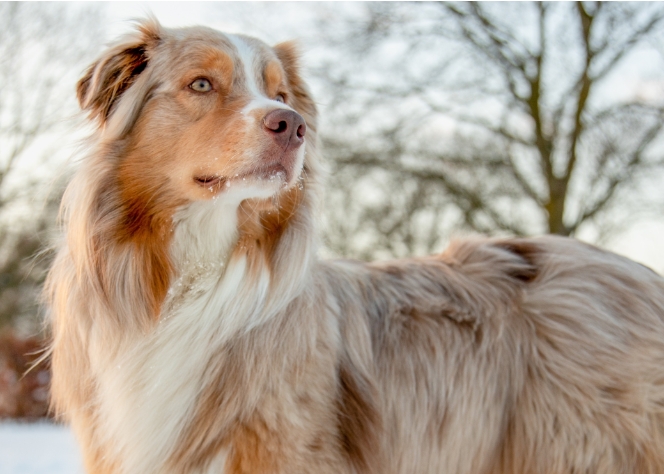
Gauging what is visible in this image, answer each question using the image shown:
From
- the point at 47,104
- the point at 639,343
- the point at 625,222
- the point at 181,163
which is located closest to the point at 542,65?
the point at 625,222

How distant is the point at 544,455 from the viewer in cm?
411

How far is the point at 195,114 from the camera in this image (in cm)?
389

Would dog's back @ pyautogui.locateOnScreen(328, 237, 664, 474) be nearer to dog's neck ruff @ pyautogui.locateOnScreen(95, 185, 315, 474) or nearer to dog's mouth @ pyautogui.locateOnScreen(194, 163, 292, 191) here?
dog's neck ruff @ pyautogui.locateOnScreen(95, 185, 315, 474)

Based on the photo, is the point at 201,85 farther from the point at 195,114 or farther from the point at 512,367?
the point at 512,367

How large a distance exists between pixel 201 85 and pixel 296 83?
88 centimetres

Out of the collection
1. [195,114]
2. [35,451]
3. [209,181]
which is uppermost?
[195,114]

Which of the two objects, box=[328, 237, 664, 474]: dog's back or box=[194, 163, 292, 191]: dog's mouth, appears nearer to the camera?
box=[194, 163, 292, 191]: dog's mouth

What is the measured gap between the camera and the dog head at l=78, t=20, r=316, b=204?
3676 millimetres

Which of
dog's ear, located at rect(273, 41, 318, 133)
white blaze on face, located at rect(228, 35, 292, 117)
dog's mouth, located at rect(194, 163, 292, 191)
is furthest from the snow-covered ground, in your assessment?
white blaze on face, located at rect(228, 35, 292, 117)

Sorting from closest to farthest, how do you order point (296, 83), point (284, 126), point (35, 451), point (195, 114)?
1. point (284, 126)
2. point (195, 114)
3. point (296, 83)
4. point (35, 451)

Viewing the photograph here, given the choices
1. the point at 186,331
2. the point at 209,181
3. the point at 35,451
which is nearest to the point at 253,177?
the point at 209,181

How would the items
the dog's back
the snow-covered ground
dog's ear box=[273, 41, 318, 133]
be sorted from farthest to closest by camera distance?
the snow-covered ground
dog's ear box=[273, 41, 318, 133]
the dog's back

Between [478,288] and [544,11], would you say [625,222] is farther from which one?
[478,288]

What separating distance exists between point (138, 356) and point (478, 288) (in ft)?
6.63
